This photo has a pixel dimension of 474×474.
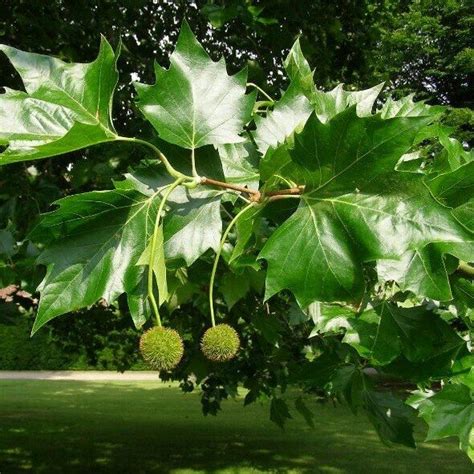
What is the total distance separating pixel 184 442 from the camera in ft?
40.6

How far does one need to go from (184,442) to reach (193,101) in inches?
455

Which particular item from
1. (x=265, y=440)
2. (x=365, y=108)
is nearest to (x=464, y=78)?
(x=265, y=440)

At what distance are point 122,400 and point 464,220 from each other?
18648mm

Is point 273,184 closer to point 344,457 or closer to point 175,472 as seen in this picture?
point 175,472

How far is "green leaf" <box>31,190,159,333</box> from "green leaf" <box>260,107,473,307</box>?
0.29 m

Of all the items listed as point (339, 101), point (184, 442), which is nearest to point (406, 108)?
point (339, 101)

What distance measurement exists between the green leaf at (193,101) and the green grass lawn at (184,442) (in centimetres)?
899

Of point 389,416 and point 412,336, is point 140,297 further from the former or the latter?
point 389,416

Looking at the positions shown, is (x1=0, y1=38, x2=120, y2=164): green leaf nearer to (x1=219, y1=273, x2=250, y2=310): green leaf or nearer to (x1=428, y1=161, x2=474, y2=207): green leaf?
(x1=428, y1=161, x2=474, y2=207): green leaf

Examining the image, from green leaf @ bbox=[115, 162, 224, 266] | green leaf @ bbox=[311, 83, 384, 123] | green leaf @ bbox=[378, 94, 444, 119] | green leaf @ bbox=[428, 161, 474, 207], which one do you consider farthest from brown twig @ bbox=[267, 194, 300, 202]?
green leaf @ bbox=[378, 94, 444, 119]

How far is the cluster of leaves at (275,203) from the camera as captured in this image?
3.95ft

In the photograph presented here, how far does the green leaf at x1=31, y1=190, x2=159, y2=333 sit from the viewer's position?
1352 mm


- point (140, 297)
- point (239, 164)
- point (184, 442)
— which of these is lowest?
point (184, 442)

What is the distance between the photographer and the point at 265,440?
12875 mm
